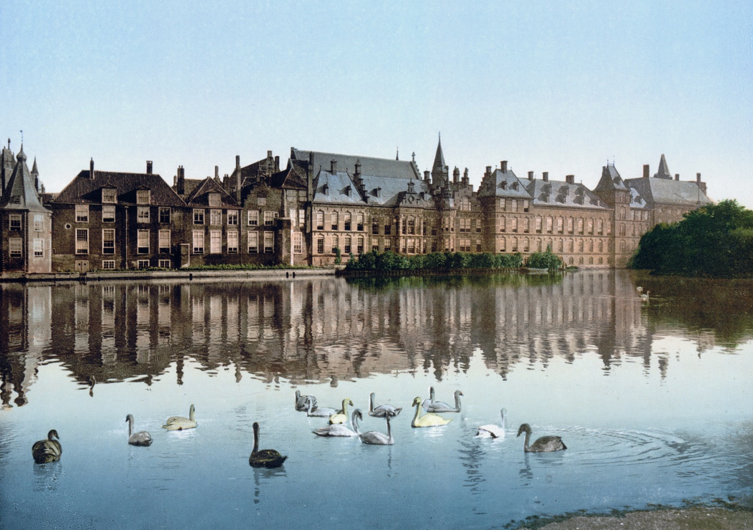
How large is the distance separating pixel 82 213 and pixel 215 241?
12.6 meters

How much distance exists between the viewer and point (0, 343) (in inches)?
750

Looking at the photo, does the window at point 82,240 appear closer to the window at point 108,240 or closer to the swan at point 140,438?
the window at point 108,240

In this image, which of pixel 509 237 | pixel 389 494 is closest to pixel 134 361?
pixel 389 494

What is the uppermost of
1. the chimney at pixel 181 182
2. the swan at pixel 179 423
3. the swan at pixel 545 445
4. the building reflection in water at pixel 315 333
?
the chimney at pixel 181 182

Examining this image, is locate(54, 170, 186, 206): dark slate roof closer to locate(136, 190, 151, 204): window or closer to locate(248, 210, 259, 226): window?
locate(136, 190, 151, 204): window

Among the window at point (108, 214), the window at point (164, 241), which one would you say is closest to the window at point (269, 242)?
the window at point (164, 241)

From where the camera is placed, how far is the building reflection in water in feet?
51.7

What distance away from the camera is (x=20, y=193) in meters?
57.2

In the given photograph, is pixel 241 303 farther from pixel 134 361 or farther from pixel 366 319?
pixel 134 361

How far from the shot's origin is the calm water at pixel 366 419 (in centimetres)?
794

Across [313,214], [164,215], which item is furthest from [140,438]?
[313,214]

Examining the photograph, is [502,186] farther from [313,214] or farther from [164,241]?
[164,241]

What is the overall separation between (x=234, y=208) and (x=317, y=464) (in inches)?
2430

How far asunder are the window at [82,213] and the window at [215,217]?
Answer: 37.7 feet
